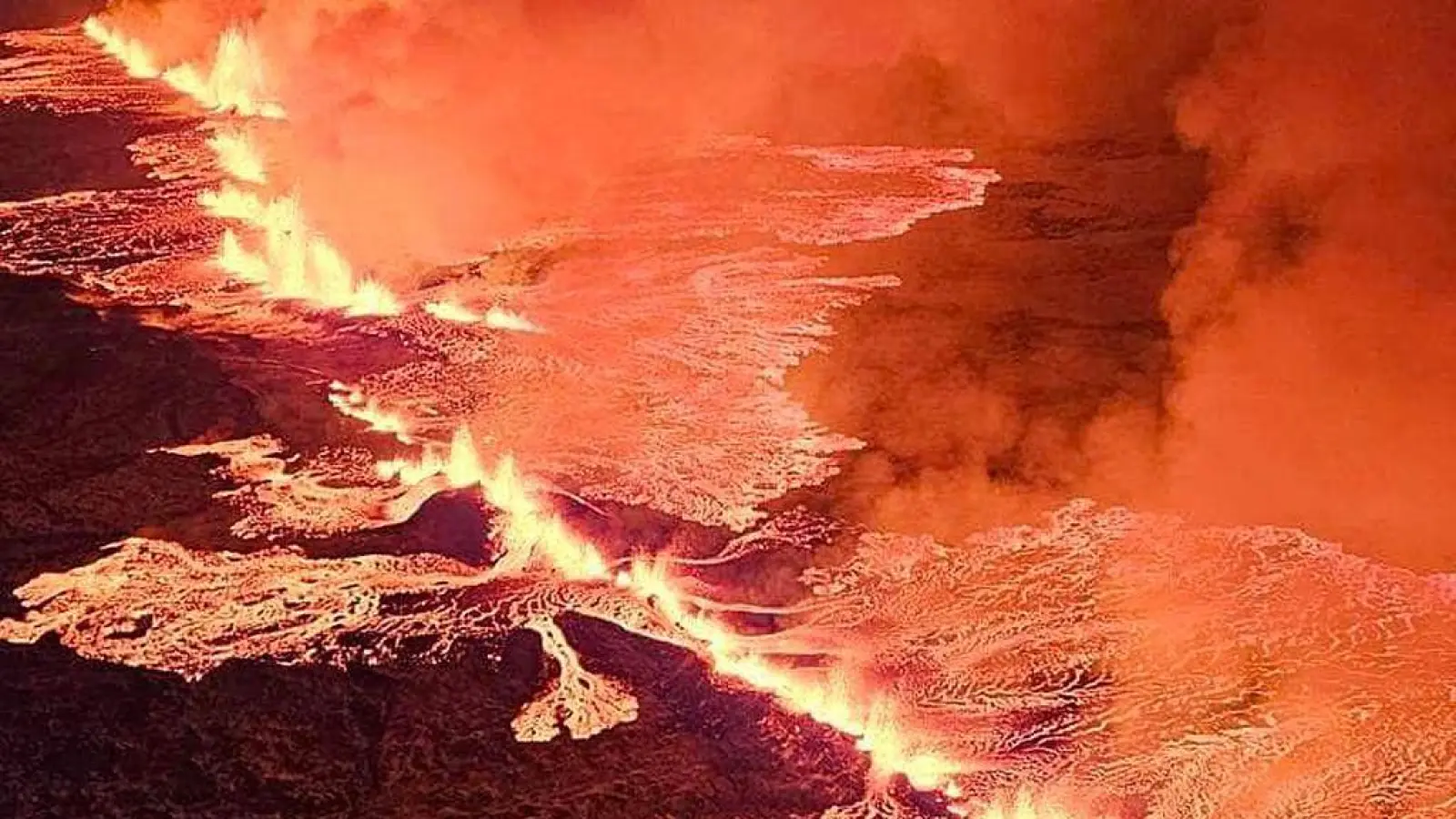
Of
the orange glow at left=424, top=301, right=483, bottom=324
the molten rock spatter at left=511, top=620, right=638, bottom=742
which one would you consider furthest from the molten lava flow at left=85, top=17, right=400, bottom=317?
the molten rock spatter at left=511, top=620, right=638, bottom=742

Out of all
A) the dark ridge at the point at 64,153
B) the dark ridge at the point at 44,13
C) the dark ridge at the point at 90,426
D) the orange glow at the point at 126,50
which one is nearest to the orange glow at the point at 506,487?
the dark ridge at the point at 90,426

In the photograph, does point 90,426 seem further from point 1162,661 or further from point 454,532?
point 1162,661

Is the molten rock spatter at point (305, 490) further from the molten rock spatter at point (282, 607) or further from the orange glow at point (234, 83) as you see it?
the orange glow at point (234, 83)

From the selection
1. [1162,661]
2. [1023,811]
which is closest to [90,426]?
[1023,811]

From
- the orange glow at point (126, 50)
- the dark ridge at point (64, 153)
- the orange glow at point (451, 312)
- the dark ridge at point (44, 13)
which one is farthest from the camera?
the dark ridge at point (44, 13)

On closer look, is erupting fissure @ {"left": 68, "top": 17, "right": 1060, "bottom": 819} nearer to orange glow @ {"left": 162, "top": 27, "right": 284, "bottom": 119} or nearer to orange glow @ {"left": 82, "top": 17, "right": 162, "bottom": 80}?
orange glow @ {"left": 162, "top": 27, "right": 284, "bottom": 119}

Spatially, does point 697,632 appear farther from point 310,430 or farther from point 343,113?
point 343,113
